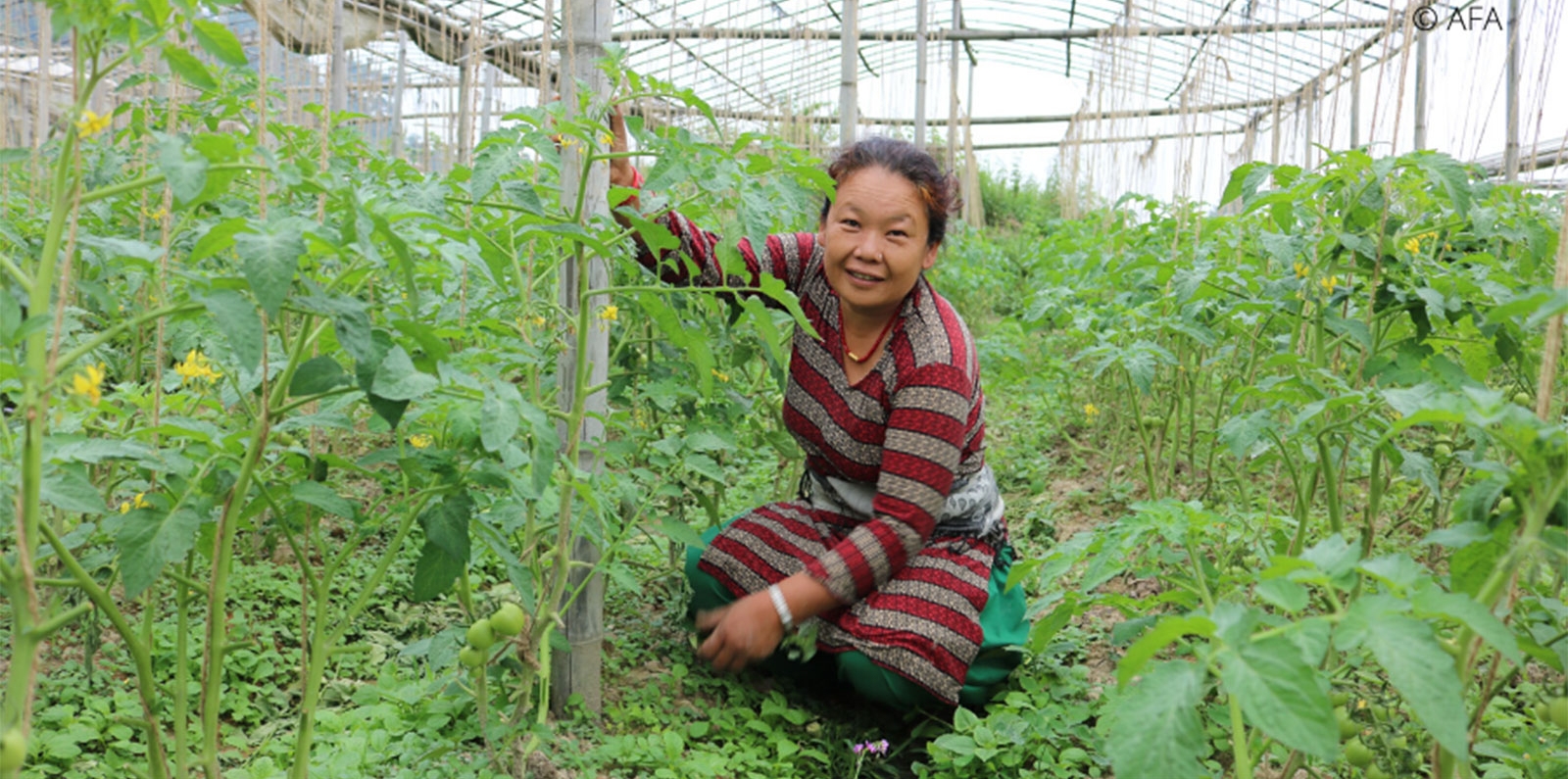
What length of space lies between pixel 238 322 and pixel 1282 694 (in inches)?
36.0

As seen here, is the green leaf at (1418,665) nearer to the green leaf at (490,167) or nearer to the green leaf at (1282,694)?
the green leaf at (1282,694)

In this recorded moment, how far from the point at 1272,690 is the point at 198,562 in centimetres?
173

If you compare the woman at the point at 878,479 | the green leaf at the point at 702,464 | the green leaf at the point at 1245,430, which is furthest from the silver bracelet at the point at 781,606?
the green leaf at the point at 1245,430

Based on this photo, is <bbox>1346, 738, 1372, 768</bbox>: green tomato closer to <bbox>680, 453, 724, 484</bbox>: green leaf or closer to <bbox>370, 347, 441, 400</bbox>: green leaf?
<bbox>680, 453, 724, 484</bbox>: green leaf

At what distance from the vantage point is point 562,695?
1838 millimetres

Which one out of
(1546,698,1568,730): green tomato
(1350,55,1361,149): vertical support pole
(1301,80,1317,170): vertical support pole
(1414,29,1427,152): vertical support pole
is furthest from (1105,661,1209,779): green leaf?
(1414,29,1427,152): vertical support pole

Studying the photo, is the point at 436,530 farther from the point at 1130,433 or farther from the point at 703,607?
the point at 1130,433

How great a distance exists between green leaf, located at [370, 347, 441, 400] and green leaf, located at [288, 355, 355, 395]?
0.05 meters

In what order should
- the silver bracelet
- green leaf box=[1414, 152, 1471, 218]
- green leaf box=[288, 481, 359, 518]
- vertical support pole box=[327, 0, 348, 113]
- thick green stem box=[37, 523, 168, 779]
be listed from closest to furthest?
thick green stem box=[37, 523, 168, 779]
green leaf box=[288, 481, 359, 518]
green leaf box=[1414, 152, 1471, 218]
the silver bracelet
vertical support pole box=[327, 0, 348, 113]

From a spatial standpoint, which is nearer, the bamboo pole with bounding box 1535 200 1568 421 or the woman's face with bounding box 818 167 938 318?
the bamboo pole with bounding box 1535 200 1568 421

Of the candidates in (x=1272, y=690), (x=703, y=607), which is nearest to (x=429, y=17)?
(x=703, y=607)

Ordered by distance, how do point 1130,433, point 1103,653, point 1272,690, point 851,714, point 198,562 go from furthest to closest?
point 1130,433
point 1103,653
point 851,714
point 198,562
point 1272,690

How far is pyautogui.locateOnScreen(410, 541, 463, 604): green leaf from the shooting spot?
1285mm

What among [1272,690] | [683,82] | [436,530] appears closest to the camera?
[1272,690]
